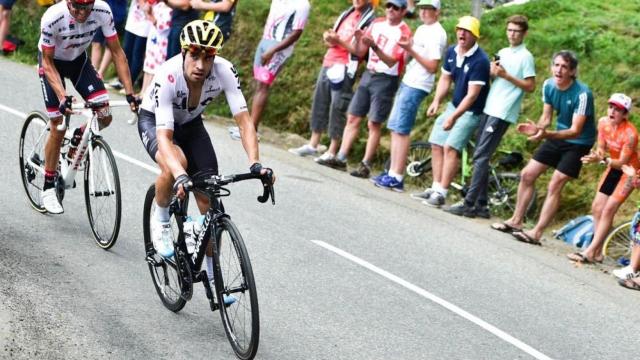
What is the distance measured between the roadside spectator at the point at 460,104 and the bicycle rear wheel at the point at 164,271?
5424 millimetres

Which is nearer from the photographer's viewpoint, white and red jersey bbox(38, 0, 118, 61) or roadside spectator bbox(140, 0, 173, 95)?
white and red jersey bbox(38, 0, 118, 61)

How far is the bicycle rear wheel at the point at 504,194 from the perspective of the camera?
1349 cm

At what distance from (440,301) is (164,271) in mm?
2495

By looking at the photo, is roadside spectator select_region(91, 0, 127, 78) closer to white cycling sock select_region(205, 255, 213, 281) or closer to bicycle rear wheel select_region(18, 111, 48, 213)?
bicycle rear wheel select_region(18, 111, 48, 213)

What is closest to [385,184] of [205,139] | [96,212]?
[96,212]

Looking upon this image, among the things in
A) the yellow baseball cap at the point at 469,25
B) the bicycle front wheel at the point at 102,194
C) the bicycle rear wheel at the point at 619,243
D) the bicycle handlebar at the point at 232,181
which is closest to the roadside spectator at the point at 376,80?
the yellow baseball cap at the point at 469,25

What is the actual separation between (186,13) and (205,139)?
7345 millimetres

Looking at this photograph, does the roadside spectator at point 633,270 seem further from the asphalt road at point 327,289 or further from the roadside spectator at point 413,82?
the roadside spectator at point 413,82

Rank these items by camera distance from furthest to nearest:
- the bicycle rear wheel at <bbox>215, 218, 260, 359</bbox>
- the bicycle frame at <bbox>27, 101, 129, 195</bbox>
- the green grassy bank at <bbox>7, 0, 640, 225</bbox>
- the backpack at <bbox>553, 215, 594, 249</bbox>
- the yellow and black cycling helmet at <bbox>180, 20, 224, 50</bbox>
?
the green grassy bank at <bbox>7, 0, 640, 225</bbox>, the backpack at <bbox>553, 215, 594, 249</bbox>, the bicycle frame at <bbox>27, 101, 129, 195</bbox>, the yellow and black cycling helmet at <bbox>180, 20, 224, 50</bbox>, the bicycle rear wheel at <bbox>215, 218, 260, 359</bbox>

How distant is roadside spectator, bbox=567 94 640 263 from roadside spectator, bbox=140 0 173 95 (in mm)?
6444

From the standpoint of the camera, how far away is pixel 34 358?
702 cm

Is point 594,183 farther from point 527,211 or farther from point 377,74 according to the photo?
point 377,74

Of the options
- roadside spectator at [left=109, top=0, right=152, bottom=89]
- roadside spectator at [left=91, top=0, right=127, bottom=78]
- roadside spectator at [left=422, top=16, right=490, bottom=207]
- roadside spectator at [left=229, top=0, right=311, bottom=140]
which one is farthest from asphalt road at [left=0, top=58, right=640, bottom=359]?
roadside spectator at [left=91, top=0, right=127, bottom=78]

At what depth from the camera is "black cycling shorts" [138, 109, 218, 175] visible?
823 centimetres
